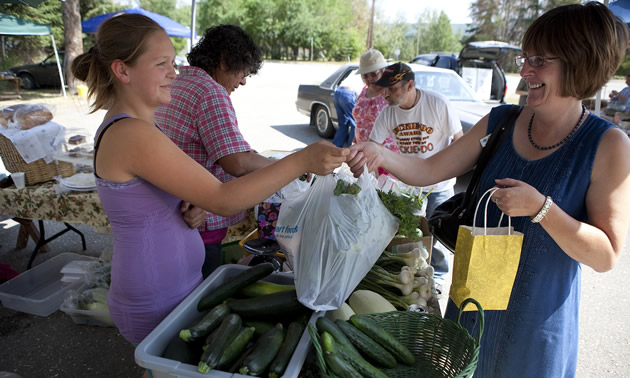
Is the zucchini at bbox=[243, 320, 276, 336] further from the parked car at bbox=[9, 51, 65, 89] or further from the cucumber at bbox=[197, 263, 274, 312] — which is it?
the parked car at bbox=[9, 51, 65, 89]

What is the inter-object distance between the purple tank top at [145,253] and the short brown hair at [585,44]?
1422mm

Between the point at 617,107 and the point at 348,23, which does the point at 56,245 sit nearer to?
the point at 617,107

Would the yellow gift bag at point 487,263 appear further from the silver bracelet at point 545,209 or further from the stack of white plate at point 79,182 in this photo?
the stack of white plate at point 79,182

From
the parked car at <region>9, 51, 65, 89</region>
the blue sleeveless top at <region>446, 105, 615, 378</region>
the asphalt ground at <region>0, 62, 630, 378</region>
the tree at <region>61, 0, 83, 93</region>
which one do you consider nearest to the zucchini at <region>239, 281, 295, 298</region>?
the blue sleeveless top at <region>446, 105, 615, 378</region>

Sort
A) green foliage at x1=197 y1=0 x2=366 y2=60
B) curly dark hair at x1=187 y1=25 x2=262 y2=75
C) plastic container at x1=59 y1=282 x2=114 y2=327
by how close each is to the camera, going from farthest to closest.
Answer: green foliage at x1=197 y1=0 x2=366 y2=60
plastic container at x1=59 y1=282 x2=114 y2=327
curly dark hair at x1=187 y1=25 x2=262 y2=75

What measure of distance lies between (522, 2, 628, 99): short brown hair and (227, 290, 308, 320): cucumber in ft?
3.86

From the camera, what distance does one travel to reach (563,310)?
58.4 inches

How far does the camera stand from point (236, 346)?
51.9 inches

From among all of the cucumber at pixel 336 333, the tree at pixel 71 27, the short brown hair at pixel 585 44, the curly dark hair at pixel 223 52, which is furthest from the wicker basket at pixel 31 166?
the tree at pixel 71 27

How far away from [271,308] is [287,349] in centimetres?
22

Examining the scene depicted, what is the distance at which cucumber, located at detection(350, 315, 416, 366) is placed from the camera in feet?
4.33

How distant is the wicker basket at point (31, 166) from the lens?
3430 millimetres

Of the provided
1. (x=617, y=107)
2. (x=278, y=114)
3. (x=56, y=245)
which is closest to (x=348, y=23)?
(x=278, y=114)

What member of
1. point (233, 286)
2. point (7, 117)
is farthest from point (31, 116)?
point (233, 286)
